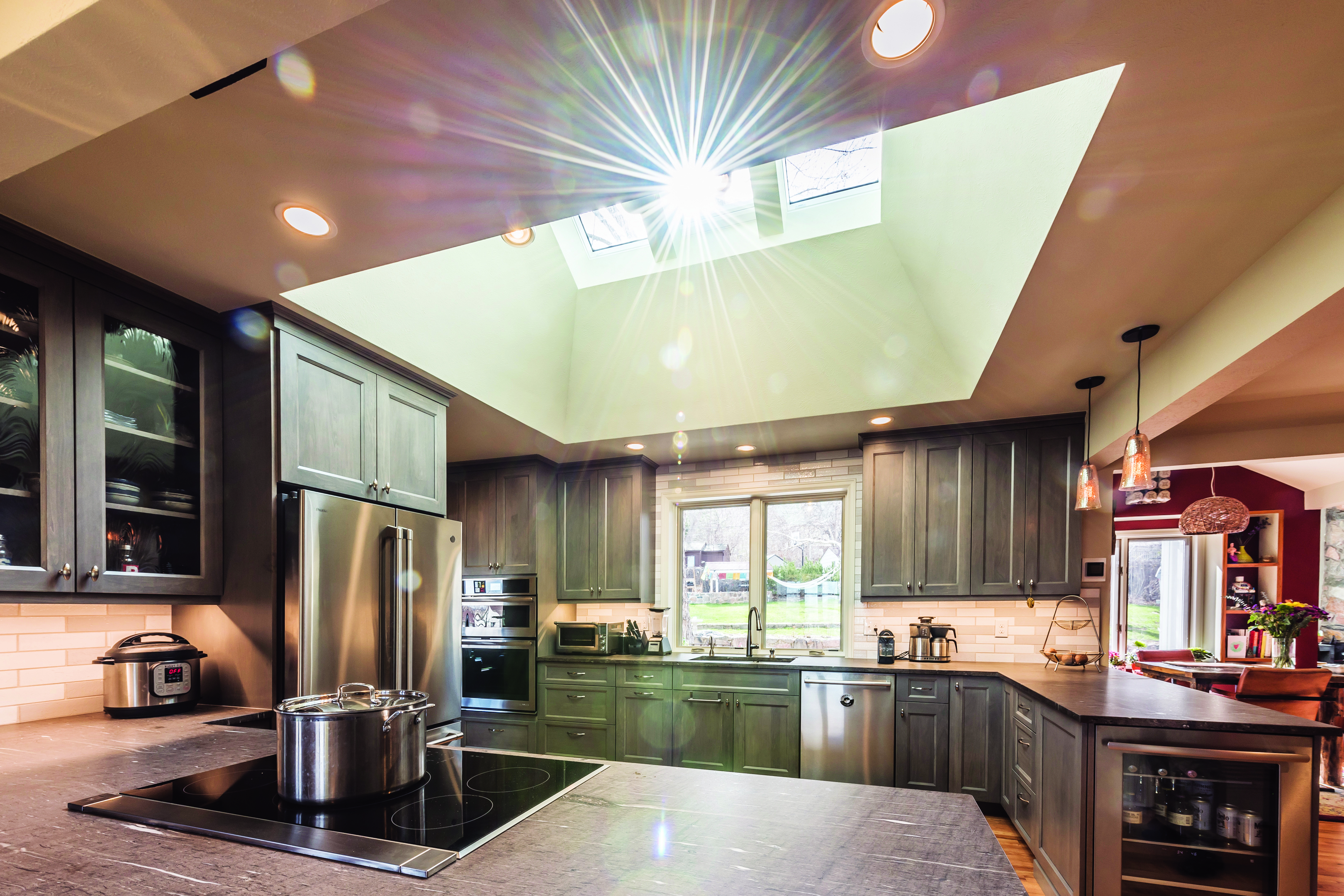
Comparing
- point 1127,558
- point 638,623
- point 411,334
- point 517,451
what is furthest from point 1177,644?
point 411,334

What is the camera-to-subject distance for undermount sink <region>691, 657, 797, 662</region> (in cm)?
422

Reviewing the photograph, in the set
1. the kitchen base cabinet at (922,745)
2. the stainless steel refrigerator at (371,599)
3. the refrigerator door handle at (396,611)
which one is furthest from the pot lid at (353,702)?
the kitchen base cabinet at (922,745)

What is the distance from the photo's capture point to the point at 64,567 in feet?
6.16

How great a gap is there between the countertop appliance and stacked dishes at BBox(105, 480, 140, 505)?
471mm

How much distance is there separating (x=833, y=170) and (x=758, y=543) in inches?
106

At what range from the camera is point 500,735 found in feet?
14.9

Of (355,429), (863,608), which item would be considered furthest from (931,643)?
(355,429)

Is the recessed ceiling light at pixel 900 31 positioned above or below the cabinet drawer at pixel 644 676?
above

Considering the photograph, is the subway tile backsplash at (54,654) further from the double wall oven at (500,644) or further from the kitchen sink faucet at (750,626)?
the kitchen sink faucet at (750,626)

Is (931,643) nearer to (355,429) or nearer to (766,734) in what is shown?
(766,734)

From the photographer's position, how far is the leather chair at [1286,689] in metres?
3.96

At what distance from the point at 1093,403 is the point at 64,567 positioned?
4.48 meters

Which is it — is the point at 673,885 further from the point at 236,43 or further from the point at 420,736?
the point at 236,43

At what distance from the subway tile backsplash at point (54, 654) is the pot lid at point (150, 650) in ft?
0.25
